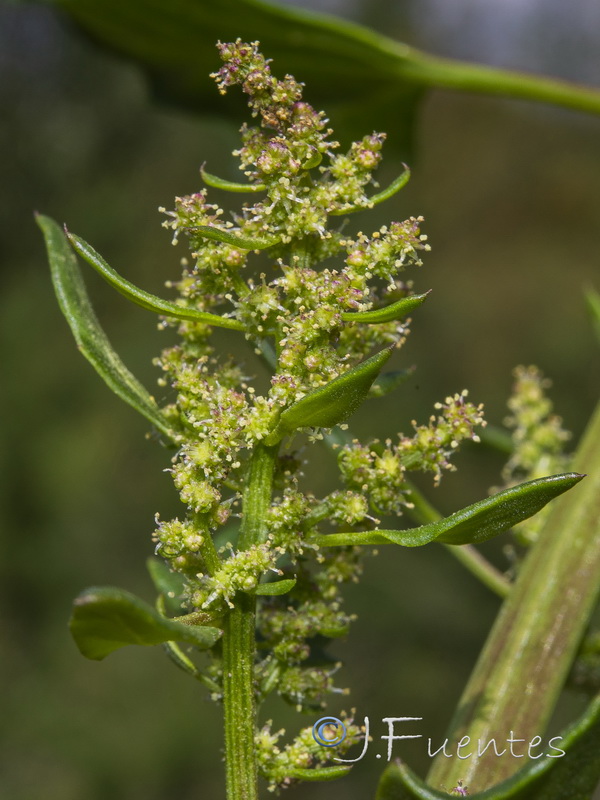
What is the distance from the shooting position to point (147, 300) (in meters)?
0.70

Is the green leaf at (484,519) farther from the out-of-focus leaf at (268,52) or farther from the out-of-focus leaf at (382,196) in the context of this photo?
the out-of-focus leaf at (268,52)

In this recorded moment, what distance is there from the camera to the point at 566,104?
4.85 feet

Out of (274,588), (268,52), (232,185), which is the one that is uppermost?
(268,52)

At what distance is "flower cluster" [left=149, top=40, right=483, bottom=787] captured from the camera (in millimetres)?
690

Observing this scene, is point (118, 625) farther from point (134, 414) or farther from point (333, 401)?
point (134, 414)

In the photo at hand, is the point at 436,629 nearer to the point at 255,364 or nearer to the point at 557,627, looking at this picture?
the point at 255,364

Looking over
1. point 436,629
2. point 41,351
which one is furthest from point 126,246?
point 436,629

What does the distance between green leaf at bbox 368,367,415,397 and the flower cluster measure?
0.14 feet

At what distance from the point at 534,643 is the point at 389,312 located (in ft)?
1.92

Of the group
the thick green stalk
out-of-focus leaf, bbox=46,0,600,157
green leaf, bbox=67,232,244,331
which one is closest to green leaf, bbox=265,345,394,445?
green leaf, bbox=67,232,244,331

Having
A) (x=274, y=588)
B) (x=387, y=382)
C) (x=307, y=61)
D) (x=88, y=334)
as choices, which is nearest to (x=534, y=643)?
(x=387, y=382)

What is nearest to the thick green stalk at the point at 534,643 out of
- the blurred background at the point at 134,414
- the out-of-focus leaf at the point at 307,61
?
the out-of-focus leaf at the point at 307,61

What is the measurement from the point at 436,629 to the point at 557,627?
6.39m

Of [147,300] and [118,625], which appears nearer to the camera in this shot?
[118,625]
